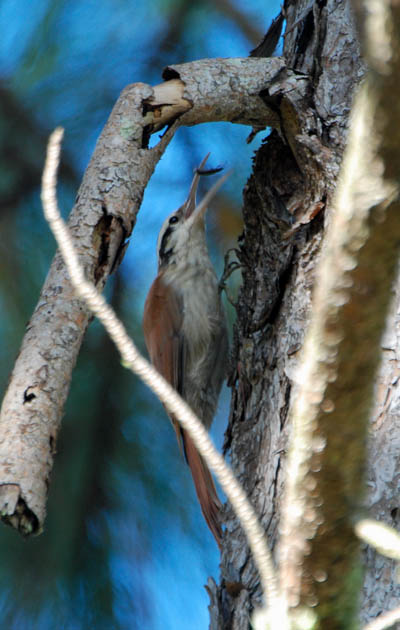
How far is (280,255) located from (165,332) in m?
0.89

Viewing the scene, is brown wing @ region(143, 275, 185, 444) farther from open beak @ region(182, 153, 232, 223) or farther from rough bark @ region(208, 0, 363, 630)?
rough bark @ region(208, 0, 363, 630)

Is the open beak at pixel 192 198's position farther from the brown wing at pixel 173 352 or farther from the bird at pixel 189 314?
the brown wing at pixel 173 352

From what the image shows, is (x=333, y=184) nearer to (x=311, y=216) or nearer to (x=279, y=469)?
(x=311, y=216)

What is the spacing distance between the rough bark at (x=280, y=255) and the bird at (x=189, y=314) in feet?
1.96

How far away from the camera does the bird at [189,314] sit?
244 centimetres

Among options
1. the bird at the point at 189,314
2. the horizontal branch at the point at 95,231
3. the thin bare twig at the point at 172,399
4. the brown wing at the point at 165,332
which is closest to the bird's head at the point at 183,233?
the bird at the point at 189,314

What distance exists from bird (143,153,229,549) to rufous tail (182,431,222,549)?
26 cm

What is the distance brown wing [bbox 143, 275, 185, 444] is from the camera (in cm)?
236

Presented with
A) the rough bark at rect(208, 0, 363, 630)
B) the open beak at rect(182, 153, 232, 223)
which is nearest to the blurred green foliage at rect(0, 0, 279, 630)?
the open beak at rect(182, 153, 232, 223)

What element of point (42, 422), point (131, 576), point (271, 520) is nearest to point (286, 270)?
point (271, 520)

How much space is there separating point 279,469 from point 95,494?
3.13 feet

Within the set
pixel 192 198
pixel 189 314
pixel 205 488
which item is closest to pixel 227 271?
pixel 189 314

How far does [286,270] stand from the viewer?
160cm

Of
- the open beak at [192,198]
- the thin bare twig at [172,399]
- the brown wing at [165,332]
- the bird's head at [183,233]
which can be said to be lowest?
the thin bare twig at [172,399]
